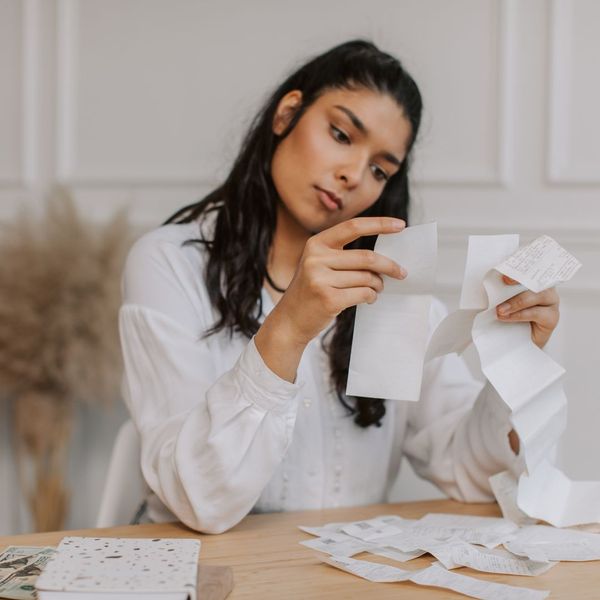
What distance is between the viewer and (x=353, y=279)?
3.80ft

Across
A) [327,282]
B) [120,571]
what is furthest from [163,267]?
[120,571]

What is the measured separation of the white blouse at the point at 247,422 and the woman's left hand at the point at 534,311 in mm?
203

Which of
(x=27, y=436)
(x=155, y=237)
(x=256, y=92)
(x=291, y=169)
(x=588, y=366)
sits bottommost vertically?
(x=27, y=436)

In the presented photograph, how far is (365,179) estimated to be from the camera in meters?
1.54

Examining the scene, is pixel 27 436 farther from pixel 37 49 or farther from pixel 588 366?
pixel 588 366

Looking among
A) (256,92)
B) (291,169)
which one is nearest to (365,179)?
(291,169)

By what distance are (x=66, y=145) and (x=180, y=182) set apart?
35 cm

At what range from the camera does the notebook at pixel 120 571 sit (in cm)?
88

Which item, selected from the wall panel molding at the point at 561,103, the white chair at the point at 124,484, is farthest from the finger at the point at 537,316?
the wall panel molding at the point at 561,103

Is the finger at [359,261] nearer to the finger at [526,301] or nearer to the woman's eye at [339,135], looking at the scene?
the finger at [526,301]

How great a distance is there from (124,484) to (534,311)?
80 cm

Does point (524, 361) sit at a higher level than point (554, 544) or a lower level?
higher

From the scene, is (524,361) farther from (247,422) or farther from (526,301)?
(247,422)

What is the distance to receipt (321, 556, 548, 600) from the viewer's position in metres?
1.00
